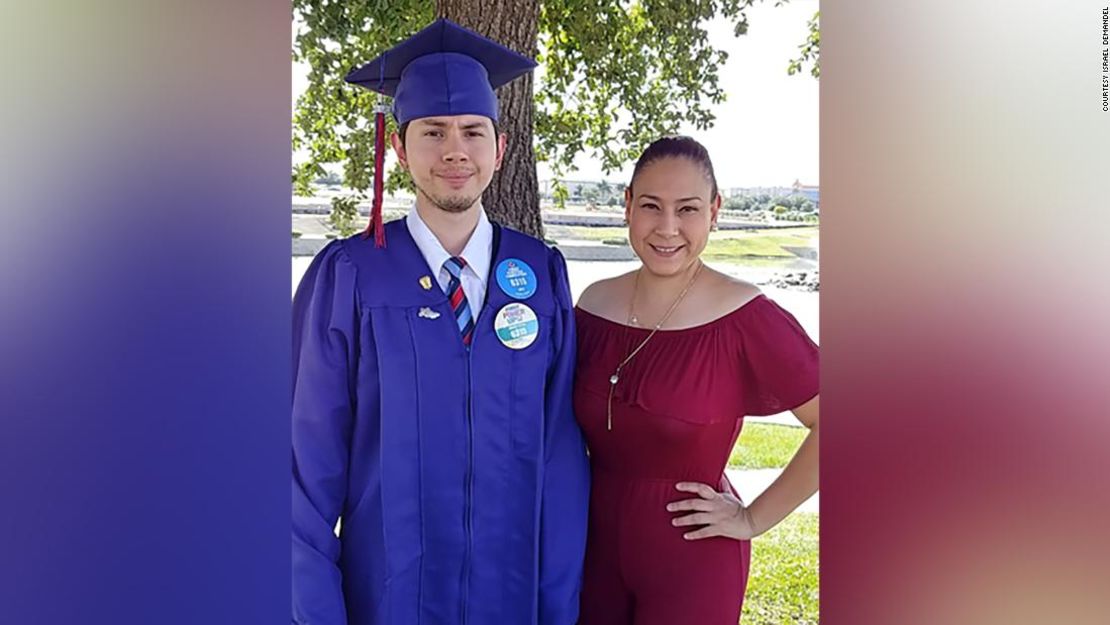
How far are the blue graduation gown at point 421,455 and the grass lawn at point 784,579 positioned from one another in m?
3.31

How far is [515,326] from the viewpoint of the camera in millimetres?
2256

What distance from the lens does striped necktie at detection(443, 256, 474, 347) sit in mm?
2252

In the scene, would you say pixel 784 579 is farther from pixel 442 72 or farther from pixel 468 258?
pixel 442 72

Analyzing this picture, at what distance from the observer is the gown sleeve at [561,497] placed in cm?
232

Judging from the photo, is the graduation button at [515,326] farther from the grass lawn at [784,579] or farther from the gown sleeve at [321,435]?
the grass lawn at [784,579]

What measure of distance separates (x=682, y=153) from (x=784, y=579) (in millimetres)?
4226

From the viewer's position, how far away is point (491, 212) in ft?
13.0

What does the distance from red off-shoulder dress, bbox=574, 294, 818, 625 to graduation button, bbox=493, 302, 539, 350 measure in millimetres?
185

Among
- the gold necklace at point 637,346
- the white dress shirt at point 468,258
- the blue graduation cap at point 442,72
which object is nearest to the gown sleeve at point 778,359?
the gold necklace at point 637,346

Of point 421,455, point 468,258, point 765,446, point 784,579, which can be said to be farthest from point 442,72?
point 765,446
